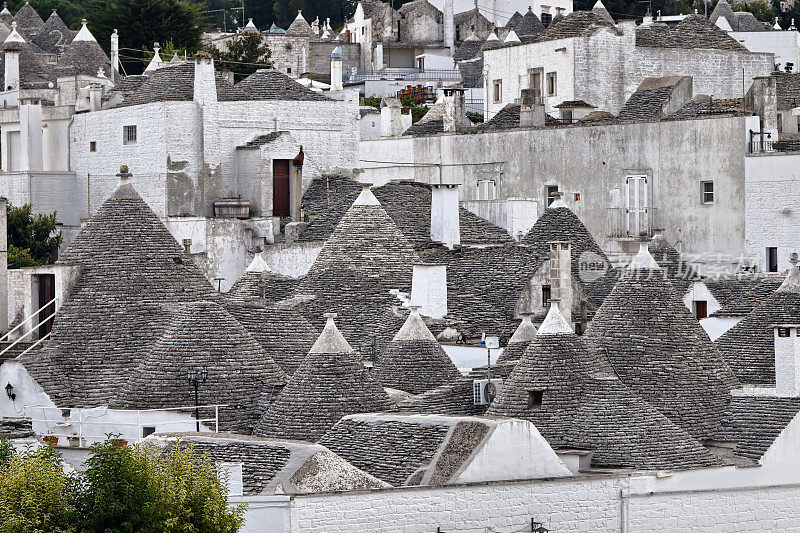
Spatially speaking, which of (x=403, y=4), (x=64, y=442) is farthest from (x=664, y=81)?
(x=403, y=4)

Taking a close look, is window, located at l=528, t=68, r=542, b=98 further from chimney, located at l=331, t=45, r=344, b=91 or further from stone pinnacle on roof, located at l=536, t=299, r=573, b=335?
stone pinnacle on roof, located at l=536, t=299, r=573, b=335

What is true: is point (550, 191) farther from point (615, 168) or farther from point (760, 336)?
point (760, 336)

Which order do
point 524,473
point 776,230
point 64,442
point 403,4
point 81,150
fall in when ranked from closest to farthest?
point 524,473
point 64,442
point 776,230
point 81,150
point 403,4

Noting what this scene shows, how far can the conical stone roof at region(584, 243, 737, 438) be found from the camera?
4116 centimetres

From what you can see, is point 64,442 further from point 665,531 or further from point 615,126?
point 615,126

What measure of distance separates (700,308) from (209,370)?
17.5 meters

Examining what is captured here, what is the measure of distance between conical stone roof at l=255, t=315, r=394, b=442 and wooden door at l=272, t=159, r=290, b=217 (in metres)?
24.9

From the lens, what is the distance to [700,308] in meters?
56.1

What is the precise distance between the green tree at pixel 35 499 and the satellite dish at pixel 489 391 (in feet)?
44.4

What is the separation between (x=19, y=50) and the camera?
8600cm

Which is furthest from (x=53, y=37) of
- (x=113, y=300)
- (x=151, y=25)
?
(x=113, y=300)

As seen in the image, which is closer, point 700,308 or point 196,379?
point 196,379

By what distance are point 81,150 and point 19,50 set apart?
18.7 metres

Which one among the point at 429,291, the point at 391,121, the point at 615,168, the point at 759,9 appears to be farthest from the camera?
the point at 759,9
